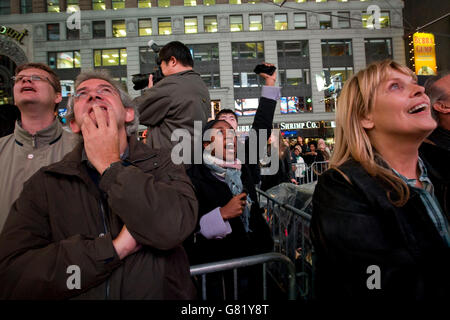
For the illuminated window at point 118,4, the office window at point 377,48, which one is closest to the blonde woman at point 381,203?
the office window at point 377,48

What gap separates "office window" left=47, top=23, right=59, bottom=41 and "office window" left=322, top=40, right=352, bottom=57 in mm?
29510

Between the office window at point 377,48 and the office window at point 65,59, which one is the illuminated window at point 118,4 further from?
the office window at point 377,48

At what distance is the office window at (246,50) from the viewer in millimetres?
28234

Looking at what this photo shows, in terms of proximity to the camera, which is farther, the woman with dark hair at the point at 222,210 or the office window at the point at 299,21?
the office window at the point at 299,21

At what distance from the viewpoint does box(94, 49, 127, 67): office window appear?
27.9 meters

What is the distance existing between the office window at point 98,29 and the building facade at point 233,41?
101mm

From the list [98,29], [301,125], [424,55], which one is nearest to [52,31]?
[98,29]

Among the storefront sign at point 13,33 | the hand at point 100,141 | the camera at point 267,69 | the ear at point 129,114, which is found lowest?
the hand at point 100,141

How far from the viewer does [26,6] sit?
27.6 metres

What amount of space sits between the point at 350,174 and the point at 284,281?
7.11ft

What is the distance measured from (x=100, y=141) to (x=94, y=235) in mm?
493
